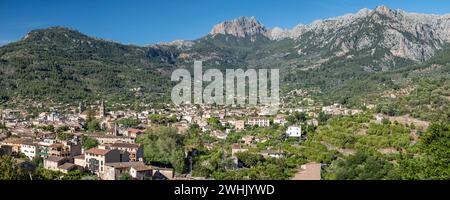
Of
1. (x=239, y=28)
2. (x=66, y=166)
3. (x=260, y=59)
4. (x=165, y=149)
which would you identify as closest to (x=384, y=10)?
(x=260, y=59)

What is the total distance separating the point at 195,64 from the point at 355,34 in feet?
65.8

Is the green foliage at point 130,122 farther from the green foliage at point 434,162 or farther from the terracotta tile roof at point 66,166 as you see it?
the green foliage at point 434,162

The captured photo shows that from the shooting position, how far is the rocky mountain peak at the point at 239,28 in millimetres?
86750

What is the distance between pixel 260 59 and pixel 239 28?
21.1 metres

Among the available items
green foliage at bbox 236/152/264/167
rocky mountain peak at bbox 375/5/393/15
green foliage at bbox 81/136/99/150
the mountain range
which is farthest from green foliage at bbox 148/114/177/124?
rocky mountain peak at bbox 375/5/393/15

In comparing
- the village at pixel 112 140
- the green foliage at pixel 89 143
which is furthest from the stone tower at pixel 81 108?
the green foliage at pixel 89 143
